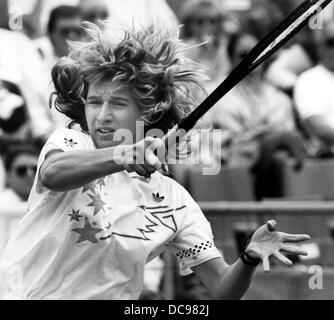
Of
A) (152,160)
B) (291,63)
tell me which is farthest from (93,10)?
(152,160)

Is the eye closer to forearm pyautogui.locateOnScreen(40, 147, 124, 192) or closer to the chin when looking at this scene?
the chin

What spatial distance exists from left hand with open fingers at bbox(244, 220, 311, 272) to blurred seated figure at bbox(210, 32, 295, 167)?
11.2ft

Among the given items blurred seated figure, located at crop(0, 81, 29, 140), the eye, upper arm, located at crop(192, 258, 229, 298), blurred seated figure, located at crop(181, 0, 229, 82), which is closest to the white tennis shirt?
the eye

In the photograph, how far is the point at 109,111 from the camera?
4.22 meters

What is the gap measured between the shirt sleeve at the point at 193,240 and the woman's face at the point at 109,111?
1.54 feet

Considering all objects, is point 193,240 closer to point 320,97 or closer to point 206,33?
point 320,97

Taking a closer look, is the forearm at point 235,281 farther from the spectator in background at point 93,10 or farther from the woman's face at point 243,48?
the woman's face at point 243,48

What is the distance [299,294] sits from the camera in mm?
7008

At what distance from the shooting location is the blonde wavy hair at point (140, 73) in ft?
14.4

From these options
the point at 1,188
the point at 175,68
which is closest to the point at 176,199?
the point at 175,68

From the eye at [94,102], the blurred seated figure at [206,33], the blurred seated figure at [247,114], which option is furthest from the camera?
the blurred seated figure at [206,33]

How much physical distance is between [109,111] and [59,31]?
3.56 m

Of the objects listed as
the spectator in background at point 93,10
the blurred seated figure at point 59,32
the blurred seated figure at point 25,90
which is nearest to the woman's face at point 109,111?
the blurred seated figure at point 25,90
